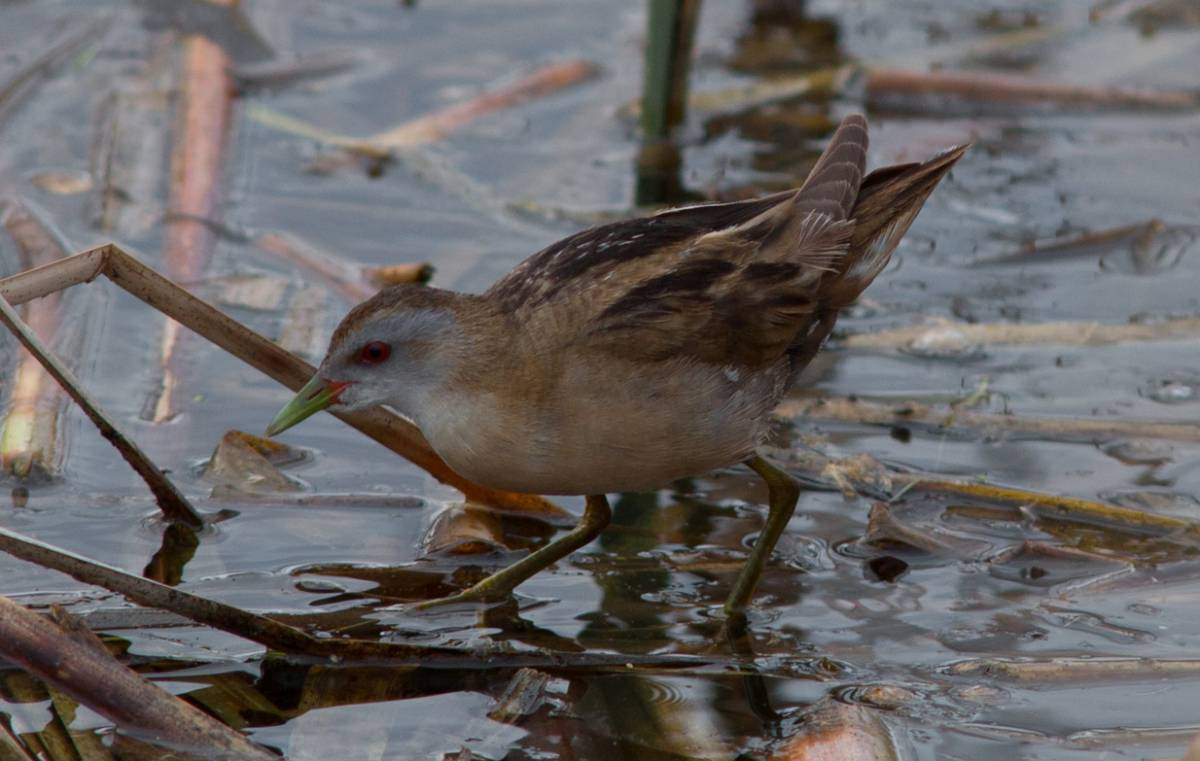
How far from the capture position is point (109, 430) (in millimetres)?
3859

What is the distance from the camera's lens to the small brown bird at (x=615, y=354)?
3703 mm

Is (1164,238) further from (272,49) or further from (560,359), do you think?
(272,49)

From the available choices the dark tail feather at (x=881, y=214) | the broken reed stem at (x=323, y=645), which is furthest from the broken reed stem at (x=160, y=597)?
the dark tail feather at (x=881, y=214)

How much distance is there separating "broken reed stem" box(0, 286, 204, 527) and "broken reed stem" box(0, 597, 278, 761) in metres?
0.74

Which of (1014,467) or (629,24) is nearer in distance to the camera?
(1014,467)

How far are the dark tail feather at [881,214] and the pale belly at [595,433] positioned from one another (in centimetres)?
58

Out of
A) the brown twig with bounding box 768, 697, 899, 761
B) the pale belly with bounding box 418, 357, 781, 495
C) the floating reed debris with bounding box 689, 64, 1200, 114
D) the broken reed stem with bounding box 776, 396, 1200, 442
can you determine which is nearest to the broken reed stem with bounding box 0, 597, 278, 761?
the pale belly with bounding box 418, 357, 781, 495

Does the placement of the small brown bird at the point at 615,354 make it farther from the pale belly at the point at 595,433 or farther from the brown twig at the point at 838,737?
the brown twig at the point at 838,737

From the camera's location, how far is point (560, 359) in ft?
12.3

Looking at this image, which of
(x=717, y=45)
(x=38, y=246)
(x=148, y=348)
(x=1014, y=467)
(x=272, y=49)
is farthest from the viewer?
(x=717, y=45)

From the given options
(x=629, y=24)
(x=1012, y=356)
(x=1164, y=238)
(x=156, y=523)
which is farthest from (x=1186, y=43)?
(x=156, y=523)

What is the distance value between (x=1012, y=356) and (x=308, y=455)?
219 centimetres

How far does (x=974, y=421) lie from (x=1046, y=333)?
1.96 ft

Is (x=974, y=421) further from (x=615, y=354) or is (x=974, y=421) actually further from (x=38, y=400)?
Result: (x=38, y=400)
